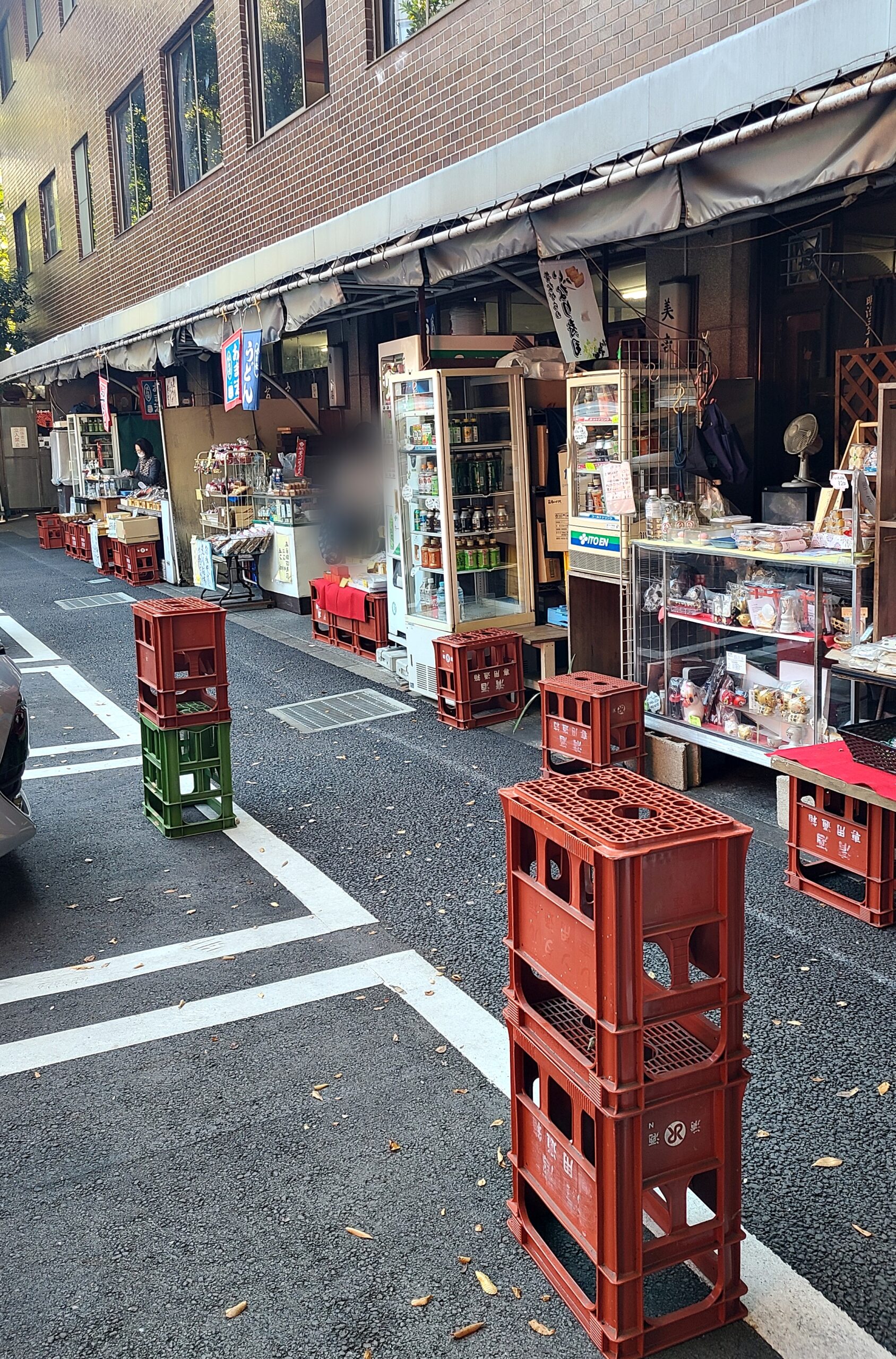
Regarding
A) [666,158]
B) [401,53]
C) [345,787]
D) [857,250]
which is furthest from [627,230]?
[401,53]

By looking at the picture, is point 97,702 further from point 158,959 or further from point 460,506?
point 158,959

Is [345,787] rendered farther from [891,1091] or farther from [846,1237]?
[846,1237]

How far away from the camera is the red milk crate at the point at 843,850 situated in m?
5.36

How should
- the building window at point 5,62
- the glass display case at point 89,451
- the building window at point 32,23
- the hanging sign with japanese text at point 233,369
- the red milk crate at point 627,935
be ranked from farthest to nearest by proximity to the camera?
the building window at point 5,62, the building window at point 32,23, the glass display case at point 89,451, the hanging sign with japanese text at point 233,369, the red milk crate at point 627,935

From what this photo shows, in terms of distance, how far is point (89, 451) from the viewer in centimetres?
2248

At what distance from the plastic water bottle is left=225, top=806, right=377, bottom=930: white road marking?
3.21 m

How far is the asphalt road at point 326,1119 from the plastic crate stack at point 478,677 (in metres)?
1.93

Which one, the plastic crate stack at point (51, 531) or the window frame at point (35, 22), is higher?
the window frame at point (35, 22)

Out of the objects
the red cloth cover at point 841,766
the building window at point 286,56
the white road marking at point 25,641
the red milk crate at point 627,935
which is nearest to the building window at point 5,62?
the building window at point 286,56

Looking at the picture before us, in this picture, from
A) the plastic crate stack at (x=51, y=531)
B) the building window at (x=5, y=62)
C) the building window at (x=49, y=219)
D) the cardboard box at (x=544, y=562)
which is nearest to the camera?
the cardboard box at (x=544, y=562)

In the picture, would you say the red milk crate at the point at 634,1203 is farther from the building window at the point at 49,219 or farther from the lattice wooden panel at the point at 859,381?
the building window at the point at 49,219

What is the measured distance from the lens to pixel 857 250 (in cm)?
781

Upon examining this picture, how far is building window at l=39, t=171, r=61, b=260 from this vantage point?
2705 centimetres

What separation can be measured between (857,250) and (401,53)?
6347 millimetres
